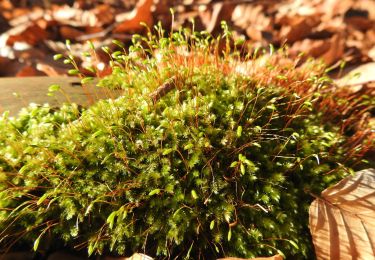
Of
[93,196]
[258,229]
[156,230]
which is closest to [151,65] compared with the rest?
[93,196]

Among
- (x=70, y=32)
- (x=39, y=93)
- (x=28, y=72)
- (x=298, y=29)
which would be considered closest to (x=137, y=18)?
(x=70, y=32)

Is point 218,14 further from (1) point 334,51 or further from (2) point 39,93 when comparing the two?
(2) point 39,93

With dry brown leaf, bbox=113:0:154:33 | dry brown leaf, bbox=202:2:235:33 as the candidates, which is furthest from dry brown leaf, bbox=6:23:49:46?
dry brown leaf, bbox=202:2:235:33

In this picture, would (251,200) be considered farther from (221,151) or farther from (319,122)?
(319,122)

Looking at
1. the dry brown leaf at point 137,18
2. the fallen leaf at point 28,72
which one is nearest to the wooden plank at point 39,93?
the fallen leaf at point 28,72

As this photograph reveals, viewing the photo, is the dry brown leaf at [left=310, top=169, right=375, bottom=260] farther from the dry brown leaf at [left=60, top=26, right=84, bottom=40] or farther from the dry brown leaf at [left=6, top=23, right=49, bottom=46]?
the dry brown leaf at [left=6, top=23, right=49, bottom=46]

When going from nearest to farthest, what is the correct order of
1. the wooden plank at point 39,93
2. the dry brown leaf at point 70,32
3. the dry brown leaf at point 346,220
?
1. the dry brown leaf at point 346,220
2. the wooden plank at point 39,93
3. the dry brown leaf at point 70,32

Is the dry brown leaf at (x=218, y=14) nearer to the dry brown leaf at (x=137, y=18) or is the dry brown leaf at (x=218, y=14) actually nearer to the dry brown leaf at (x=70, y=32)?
the dry brown leaf at (x=137, y=18)

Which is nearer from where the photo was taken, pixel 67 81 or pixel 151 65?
pixel 151 65
